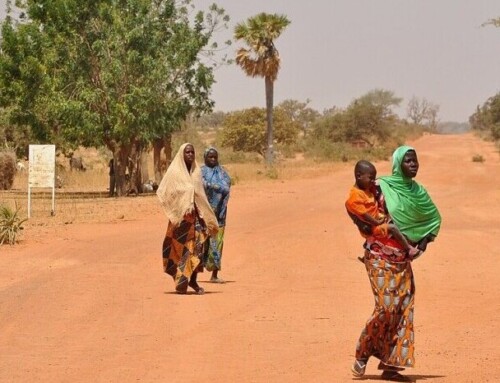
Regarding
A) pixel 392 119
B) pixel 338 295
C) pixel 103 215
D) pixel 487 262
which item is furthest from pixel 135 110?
pixel 392 119

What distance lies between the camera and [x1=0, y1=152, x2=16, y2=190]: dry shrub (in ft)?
120

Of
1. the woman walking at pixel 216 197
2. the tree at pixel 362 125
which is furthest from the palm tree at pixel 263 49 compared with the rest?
the woman walking at pixel 216 197

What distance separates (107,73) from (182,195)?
19.1 meters

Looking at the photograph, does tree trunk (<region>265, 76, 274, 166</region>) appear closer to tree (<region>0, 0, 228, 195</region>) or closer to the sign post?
tree (<region>0, 0, 228, 195</region>)

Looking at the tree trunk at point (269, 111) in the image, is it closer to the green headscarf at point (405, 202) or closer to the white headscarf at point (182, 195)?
the white headscarf at point (182, 195)

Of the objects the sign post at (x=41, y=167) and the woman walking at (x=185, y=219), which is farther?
the sign post at (x=41, y=167)

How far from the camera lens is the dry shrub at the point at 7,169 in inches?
1442

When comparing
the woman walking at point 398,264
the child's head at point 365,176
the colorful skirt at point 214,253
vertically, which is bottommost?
the colorful skirt at point 214,253

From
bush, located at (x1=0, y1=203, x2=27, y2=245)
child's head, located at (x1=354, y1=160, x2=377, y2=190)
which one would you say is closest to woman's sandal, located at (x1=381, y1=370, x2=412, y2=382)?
child's head, located at (x1=354, y1=160, x2=377, y2=190)

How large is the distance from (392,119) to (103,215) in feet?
168

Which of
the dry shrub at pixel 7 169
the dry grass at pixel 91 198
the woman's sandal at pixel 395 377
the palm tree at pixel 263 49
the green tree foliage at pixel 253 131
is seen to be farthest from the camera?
the green tree foliage at pixel 253 131

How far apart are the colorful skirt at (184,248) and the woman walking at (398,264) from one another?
540cm

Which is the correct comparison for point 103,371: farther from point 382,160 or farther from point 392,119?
point 392,119

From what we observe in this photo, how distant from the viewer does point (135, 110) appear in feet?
105
